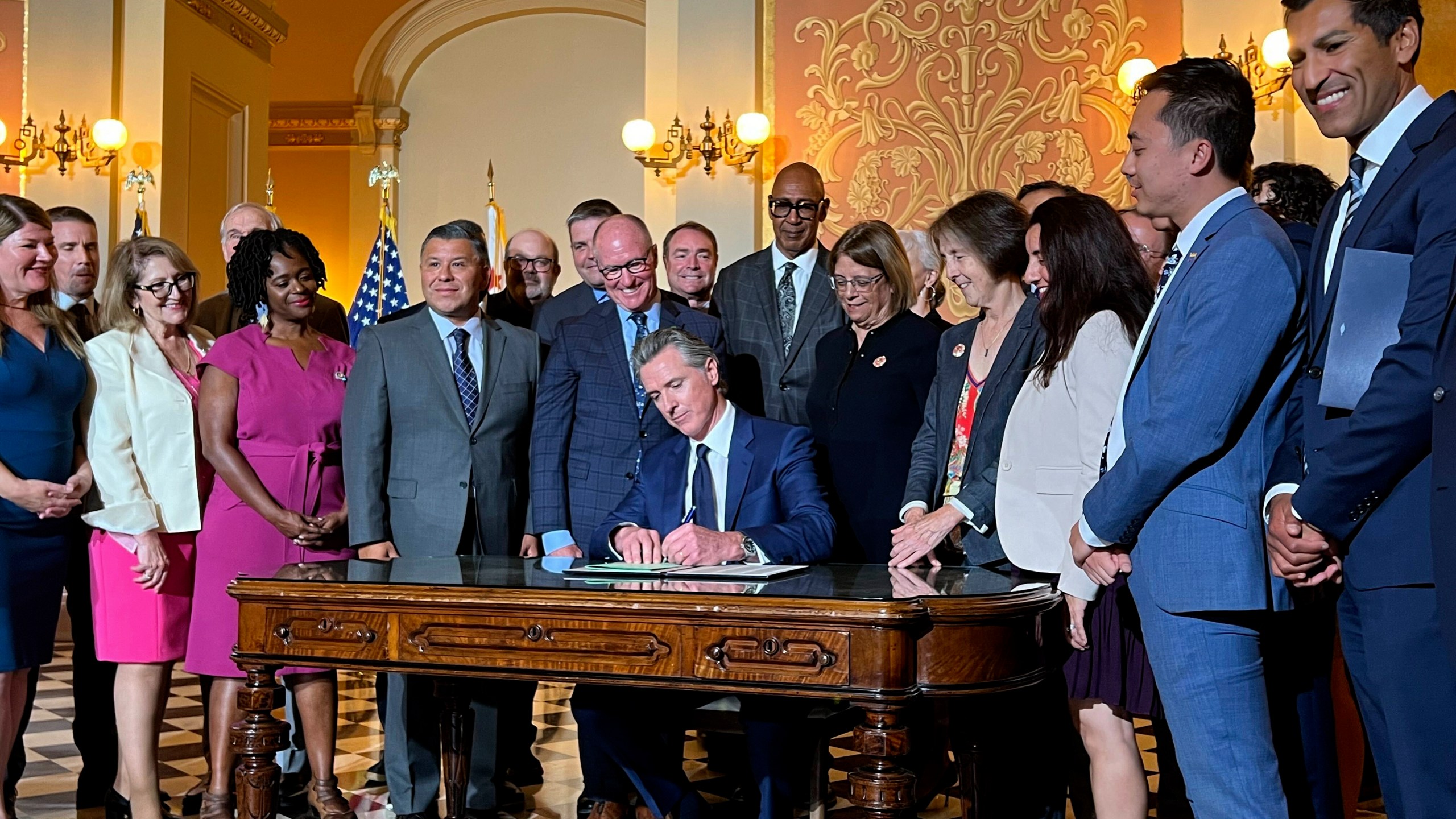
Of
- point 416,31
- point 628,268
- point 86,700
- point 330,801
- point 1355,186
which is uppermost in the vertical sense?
point 416,31

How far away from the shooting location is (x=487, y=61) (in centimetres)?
1302

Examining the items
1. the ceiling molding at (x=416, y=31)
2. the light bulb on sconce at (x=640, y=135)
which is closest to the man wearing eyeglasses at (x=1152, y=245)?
the light bulb on sconce at (x=640, y=135)

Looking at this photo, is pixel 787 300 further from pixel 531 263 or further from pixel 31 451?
pixel 31 451

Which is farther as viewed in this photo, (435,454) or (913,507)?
(435,454)

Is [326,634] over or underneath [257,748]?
over

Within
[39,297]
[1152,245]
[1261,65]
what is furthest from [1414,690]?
[1261,65]

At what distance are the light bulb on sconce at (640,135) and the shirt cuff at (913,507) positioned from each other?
4580 millimetres

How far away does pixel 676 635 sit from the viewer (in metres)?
2.60

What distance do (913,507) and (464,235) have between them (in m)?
1.56

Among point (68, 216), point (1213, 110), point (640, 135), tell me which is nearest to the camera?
point (1213, 110)

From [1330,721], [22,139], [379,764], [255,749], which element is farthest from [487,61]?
[1330,721]

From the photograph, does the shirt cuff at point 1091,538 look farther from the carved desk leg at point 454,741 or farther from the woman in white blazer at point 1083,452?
the carved desk leg at point 454,741

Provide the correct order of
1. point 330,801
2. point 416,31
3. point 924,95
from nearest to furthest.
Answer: point 330,801
point 924,95
point 416,31

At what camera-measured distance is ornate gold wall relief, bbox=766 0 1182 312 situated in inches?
301
